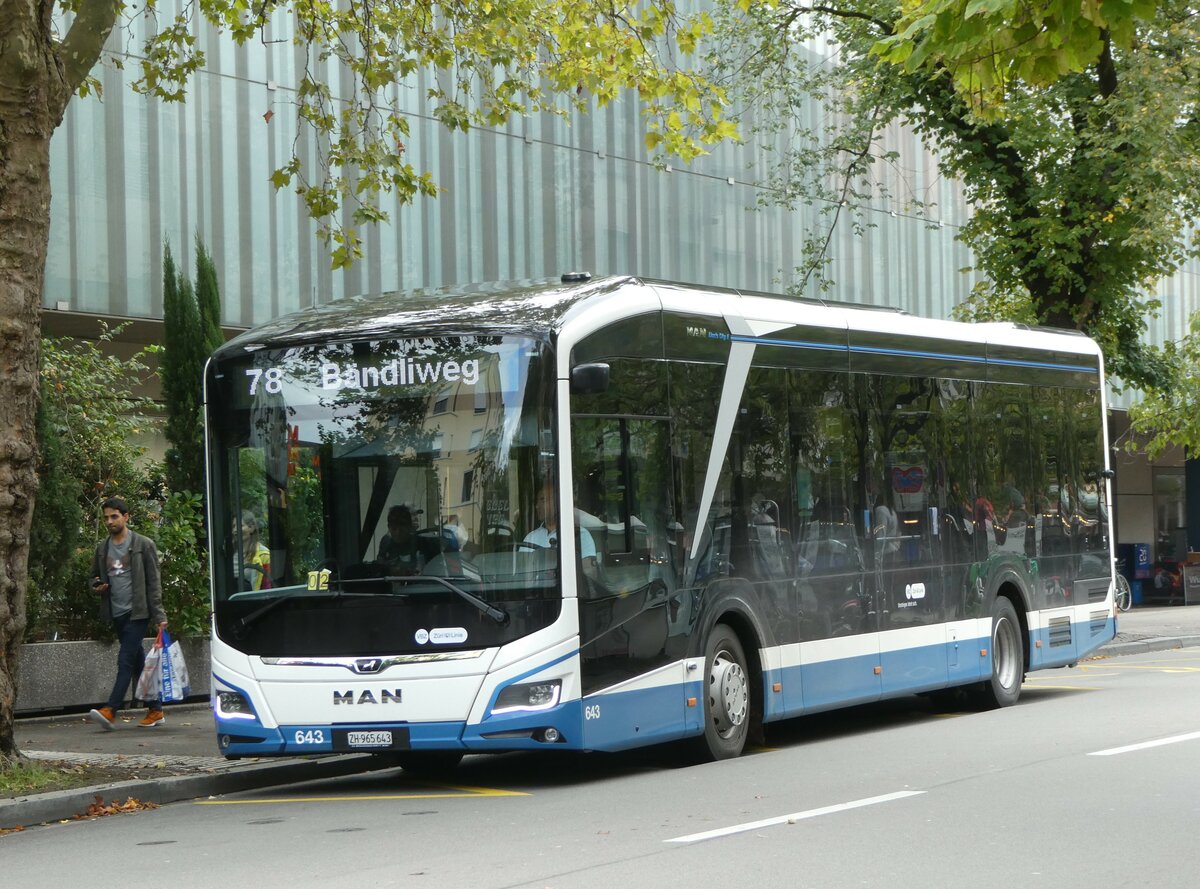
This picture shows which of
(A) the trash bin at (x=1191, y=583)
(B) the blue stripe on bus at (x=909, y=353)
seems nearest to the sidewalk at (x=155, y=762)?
(B) the blue stripe on bus at (x=909, y=353)

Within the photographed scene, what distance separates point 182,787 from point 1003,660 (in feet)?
26.0

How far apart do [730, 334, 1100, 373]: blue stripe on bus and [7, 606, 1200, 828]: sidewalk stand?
13.9 feet

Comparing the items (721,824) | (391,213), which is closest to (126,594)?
(721,824)

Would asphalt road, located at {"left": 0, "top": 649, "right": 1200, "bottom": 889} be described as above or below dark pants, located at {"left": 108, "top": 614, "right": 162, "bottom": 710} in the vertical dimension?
below

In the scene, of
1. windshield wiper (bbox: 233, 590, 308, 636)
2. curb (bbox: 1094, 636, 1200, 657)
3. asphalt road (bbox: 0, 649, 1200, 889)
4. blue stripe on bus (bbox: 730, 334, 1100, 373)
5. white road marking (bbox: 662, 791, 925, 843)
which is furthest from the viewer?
curb (bbox: 1094, 636, 1200, 657)

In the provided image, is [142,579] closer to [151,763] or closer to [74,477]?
[74,477]

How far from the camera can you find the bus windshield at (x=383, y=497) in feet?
34.1

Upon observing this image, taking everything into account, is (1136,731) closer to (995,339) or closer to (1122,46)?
(995,339)

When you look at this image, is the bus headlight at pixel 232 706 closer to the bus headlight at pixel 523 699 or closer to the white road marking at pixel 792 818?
the bus headlight at pixel 523 699

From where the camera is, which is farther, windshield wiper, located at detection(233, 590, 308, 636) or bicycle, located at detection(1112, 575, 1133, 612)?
bicycle, located at detection(1112, 575, 1133, 612)

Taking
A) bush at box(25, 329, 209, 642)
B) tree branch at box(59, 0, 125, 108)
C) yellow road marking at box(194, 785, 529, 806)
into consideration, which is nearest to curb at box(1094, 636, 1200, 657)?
bush at box(25, 329, 209, 642)

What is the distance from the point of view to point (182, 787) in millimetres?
11211

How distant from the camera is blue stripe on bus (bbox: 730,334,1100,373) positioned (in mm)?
12688

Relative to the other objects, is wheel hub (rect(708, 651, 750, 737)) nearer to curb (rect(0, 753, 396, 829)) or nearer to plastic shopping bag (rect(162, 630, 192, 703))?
curb (rect(0, 753, 396, 829))
